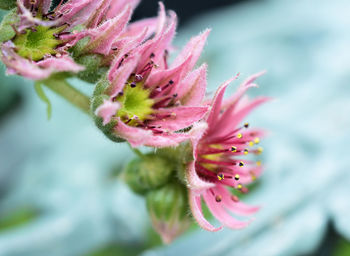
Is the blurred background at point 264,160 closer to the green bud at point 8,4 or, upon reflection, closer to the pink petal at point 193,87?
the pink petal at point 193,87

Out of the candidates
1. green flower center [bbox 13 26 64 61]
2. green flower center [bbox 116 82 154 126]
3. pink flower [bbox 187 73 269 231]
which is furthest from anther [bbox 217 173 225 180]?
green flower center [bbox 13 26 64 61]

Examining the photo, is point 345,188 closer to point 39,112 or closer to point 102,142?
point 102,142

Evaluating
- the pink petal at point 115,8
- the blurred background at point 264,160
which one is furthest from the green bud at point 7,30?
the blurred background at point 264,160

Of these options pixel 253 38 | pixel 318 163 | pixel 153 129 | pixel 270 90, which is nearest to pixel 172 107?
pixel 153 129

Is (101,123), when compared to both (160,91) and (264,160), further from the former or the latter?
(264,160)

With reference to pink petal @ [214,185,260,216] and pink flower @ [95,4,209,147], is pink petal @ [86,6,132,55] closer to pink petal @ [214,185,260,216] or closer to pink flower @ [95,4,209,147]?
pink flower @ [95,4,209,147]

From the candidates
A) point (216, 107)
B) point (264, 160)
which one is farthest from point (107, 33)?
point (264, 160)
